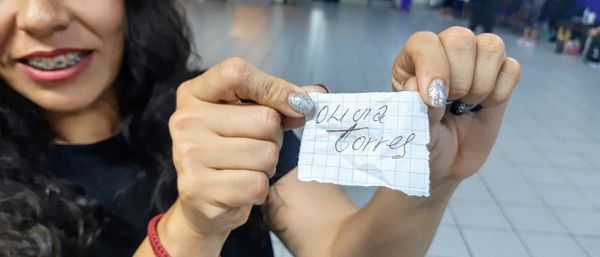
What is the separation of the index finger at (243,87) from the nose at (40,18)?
1.00 ft

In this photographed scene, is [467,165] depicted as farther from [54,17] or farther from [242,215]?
[54,17]

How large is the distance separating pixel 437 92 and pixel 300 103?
0.15 metres

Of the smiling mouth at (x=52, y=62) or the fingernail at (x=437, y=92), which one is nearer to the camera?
the fingernail at (x=437, y=92)

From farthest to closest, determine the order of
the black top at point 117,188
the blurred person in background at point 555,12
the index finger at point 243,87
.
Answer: the blurred person in background at point 555,12
the black top at point 117,188
the index finger at point 243,87

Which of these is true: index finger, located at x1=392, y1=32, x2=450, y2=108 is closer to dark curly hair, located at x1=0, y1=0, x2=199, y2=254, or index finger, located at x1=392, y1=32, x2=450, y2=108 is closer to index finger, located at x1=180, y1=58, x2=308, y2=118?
index finger, located at x1=180, y1=58, x2=308, y2=118

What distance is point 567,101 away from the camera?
4.57 metres

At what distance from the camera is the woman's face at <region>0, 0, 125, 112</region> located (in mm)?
783

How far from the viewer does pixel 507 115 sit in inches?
161

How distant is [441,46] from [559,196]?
99.1 inches

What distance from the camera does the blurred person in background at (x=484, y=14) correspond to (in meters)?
7.00

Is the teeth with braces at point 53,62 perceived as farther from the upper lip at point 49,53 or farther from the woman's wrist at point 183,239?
the woman's wrist at point 183,239

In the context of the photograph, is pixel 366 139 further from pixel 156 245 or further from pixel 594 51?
pixel 594 51

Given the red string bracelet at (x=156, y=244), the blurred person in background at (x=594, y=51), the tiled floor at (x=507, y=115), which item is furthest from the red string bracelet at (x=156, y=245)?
the blurred person in background at (x=594, y=51)

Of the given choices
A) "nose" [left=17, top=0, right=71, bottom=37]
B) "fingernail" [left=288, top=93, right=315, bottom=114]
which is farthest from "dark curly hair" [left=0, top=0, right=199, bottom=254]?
"fingernail" [left=288, top=93, right=315, bottom=114]
